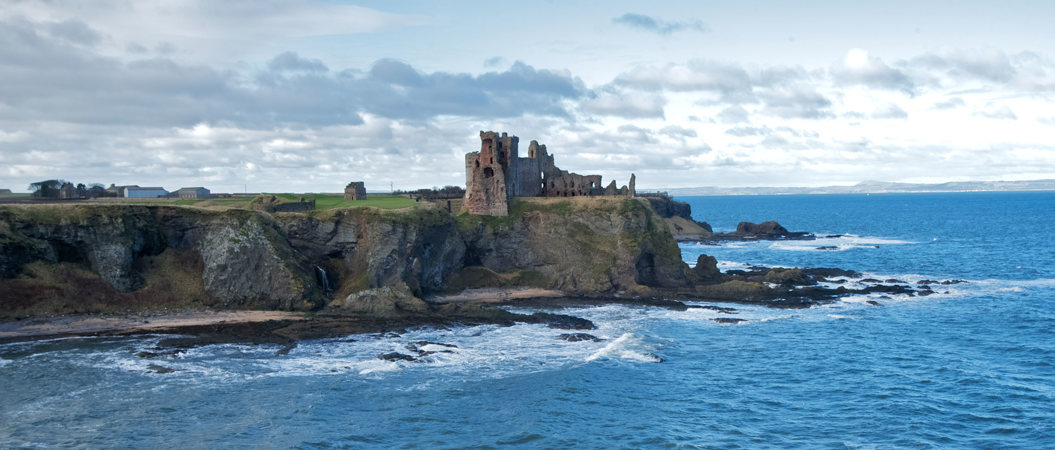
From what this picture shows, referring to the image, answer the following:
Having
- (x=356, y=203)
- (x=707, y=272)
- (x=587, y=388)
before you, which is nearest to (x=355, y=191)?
(x=356, y=203)

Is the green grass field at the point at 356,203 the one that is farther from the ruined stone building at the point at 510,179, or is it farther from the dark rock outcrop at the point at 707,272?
the dark rock outcrop at the point at 707,272

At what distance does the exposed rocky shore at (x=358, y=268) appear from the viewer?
58688 mm

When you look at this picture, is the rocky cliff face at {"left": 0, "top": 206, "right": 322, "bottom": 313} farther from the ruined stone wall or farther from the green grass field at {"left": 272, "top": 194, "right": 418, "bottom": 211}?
the ruined stone wall

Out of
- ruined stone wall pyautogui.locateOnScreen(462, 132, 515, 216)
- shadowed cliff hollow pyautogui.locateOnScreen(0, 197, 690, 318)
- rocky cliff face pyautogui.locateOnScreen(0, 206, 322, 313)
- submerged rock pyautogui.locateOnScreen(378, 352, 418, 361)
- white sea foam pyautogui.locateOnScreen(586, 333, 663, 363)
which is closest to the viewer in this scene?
submerged rock pyautogui.locateOnScreen(378, 352, 418, 361)

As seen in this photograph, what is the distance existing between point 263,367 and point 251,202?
114 ft

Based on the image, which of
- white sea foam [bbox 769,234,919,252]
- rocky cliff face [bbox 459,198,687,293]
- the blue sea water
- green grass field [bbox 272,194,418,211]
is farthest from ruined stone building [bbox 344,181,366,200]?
white sea foam [bbox 769,234,919,252]

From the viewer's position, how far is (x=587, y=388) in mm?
43219

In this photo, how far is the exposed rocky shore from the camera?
5869cm

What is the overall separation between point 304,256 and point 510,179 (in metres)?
28.3

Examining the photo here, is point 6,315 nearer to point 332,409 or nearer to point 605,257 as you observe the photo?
point 332,409

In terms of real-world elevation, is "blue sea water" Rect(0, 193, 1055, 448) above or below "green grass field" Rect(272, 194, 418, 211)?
below

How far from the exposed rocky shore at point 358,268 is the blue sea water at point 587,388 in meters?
6.40

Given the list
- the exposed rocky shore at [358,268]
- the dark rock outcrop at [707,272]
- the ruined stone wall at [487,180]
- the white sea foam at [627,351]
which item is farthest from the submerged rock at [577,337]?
the ruined stone wall at [487,180]

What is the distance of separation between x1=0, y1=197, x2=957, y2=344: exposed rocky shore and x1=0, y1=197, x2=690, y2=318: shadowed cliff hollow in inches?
4.6
